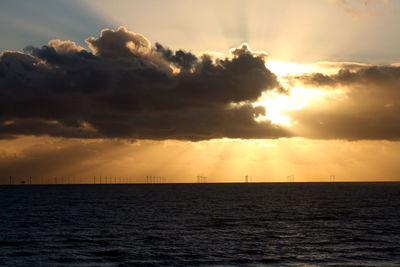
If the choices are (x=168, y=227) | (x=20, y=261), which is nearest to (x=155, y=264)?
(x=20, y=261)

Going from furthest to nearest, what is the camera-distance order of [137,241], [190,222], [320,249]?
[190,222] < [137,241] < [320,249]

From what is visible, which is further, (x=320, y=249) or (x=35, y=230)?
(x=35, y=230)

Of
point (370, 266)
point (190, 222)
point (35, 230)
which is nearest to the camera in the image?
point (370, 266)

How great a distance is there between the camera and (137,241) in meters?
71.2

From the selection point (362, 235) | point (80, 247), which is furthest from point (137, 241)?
point (362, 235)

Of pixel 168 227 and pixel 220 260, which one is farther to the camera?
pixel 168 227

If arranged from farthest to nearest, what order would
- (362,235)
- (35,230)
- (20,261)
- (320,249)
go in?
1. (35,230)
2. (362,235)
3. (320,249)
4. (20,261)

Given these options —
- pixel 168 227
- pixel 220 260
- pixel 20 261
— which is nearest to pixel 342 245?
pixel 220 260

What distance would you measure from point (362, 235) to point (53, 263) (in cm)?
5389

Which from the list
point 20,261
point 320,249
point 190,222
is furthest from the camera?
point 190,222

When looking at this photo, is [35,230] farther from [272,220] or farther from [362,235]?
[362,235]

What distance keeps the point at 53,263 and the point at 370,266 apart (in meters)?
39.0

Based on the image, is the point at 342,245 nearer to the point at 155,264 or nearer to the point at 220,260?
the point at 220,260

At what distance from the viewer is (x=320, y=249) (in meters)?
63.7
